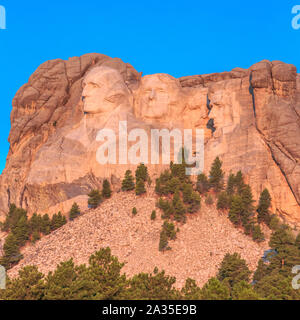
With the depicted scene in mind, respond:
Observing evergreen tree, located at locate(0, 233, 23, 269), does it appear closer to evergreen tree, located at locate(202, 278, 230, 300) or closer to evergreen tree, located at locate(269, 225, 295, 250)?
evergreen tree, located at locate(269, 225, 295, 250)

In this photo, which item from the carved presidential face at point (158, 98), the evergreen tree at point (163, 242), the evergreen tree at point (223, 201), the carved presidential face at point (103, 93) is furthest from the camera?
the carved presidential face at point (158, 98)

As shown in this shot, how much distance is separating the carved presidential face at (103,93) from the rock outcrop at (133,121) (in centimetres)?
10

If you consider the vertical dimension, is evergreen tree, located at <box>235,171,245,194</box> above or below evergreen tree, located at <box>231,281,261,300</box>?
above

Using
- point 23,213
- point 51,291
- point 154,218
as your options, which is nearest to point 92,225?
point 154,218

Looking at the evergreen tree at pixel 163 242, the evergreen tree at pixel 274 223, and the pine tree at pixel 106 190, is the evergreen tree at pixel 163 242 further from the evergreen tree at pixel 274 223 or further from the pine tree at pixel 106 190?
the pine tree at pixel 106 190

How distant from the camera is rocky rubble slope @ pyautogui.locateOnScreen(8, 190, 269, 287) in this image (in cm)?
3700

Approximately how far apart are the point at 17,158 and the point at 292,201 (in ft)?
91.4

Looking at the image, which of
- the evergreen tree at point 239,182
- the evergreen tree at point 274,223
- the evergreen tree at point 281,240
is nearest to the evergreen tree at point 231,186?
the evergreen tree at point 239,182

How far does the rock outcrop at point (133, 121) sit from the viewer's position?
46.2 metres

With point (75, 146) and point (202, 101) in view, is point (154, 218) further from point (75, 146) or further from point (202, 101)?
point (202, 101)

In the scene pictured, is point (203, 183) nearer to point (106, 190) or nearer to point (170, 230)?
point (170, 230)

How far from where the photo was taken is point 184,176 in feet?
151

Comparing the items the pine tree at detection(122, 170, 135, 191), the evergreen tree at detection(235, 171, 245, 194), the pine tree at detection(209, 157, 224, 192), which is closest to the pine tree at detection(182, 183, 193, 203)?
the pine tree at detection(209, 157, 224, 192)

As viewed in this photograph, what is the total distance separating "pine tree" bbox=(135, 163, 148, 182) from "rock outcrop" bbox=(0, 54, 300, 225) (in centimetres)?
193
